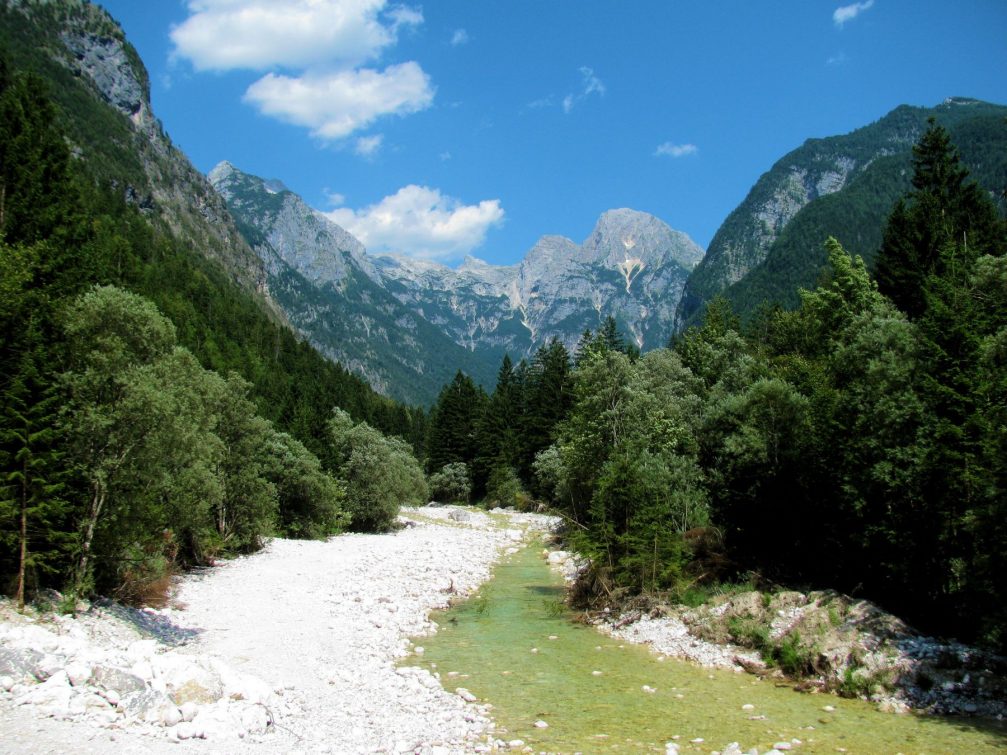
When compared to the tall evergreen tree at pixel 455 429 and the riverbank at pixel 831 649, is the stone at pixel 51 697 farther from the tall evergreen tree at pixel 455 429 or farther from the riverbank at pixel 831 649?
the tall evergreen tree at pixel 455 429

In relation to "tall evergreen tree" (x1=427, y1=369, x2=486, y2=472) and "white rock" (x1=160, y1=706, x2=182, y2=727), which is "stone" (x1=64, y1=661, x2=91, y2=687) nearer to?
"white rock" (x1=160, y1=706, x2=182, y2=727)

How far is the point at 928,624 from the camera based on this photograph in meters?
16.9

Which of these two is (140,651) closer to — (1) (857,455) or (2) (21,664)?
(2) (21,664)

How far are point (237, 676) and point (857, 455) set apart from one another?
1782 cm

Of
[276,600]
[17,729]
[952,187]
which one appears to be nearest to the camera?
[17,729]

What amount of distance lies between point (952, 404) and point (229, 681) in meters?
19.0

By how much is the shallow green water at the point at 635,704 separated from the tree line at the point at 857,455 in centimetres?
350

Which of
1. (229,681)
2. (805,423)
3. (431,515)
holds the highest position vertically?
(805,423)

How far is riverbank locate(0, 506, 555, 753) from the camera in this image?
400 inches

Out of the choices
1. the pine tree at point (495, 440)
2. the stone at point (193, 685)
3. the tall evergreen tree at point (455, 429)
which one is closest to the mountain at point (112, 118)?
the tall evergreen tree at point (455, 429)

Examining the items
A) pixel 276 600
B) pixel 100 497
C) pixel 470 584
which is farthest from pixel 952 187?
pixel 100 497

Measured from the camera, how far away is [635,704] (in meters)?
14.5

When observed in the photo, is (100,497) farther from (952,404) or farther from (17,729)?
(952,404)

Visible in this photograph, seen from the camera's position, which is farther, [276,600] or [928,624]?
[276,600]
